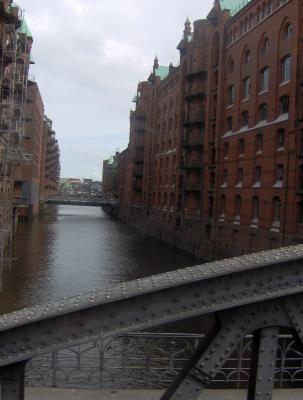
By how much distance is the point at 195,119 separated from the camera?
38.5 meters

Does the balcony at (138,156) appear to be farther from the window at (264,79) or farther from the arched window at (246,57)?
the window at (264,79)

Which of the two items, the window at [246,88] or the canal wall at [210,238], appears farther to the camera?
the window at [246,88]

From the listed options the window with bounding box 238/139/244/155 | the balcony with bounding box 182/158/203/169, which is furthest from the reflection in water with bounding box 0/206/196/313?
the window with bounding box 238/139/244/155

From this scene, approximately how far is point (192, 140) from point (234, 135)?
8323mm

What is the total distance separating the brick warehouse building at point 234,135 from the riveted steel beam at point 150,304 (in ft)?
63.2

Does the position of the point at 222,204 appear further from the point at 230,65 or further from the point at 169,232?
the point at 169,232

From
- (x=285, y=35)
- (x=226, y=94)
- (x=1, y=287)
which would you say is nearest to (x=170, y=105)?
(x=226, y=94)

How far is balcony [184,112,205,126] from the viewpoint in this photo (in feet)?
125

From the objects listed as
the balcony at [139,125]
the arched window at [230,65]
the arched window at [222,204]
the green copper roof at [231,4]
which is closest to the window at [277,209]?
the arched window at [222,204]

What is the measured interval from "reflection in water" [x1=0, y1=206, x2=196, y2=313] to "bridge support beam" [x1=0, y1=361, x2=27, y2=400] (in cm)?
1463

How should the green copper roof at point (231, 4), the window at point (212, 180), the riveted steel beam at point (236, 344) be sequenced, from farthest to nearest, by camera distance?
1. the window at point (212, 180)
2. the green copper roof at point (231, 4)
3. the riveted steel beam at point (236, 344)

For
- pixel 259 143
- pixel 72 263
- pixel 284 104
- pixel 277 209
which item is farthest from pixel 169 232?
pixel 284 104

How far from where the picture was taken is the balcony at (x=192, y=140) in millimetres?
37656

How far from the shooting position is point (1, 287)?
2067 centimetres
